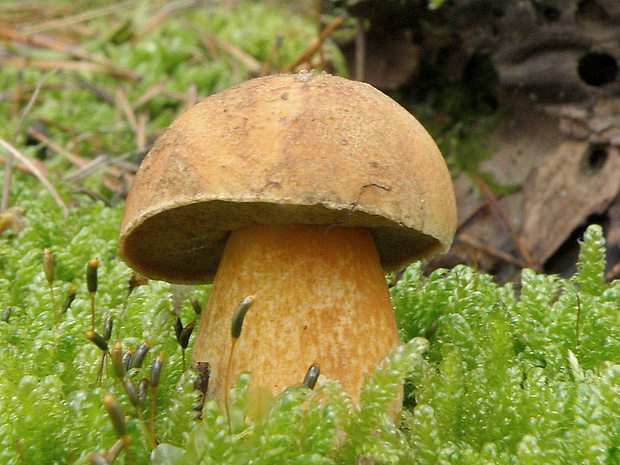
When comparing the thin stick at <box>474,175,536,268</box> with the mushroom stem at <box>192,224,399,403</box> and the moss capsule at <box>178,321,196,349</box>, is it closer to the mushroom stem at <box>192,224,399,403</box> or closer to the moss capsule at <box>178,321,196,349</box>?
the mushroom stem at <box>192,224,399,403</box>

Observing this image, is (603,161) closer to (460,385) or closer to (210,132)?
(460,385)

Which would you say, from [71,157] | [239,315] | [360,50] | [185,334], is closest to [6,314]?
[185,334]

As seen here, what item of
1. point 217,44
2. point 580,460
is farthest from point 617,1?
point 217,44

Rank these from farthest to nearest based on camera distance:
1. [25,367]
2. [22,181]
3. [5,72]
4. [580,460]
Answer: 1. [5,72]
2. [22,181]
3. [25,367]
4. [580,460]

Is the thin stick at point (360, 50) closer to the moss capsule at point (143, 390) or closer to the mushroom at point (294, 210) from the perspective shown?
the mushroom at point (294, 210)

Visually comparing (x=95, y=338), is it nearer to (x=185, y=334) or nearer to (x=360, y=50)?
(x=185, y=334)

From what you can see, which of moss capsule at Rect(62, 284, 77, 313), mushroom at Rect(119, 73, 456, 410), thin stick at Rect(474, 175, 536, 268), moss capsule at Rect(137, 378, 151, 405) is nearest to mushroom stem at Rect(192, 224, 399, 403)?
mushroom at Rect(119, 73, 456, 410)
